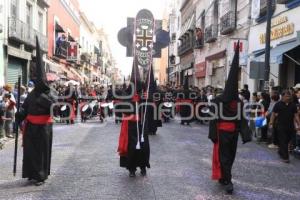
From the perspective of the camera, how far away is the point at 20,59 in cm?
2541

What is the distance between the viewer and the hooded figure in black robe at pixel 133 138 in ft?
26.6

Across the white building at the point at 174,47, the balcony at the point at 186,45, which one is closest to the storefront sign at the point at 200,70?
the balcony at the point at 186,45

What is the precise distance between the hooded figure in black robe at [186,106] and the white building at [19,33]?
26.6 ft

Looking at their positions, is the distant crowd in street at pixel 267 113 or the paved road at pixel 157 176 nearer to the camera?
the paved road at pixel 157 176

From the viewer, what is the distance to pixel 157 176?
8.10m

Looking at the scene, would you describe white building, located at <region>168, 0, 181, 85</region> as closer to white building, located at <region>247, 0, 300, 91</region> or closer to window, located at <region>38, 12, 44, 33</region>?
window, located at <region>38, 12, 44, 33</region>

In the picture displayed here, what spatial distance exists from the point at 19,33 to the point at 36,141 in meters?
16.7

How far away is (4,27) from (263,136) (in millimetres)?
13271

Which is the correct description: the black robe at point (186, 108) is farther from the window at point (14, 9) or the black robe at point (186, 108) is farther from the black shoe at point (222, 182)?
→ the black shoe at point (222, 182)

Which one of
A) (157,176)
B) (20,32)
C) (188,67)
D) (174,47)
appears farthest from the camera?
(174,47)

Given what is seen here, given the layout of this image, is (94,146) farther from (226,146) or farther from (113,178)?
(226,146)

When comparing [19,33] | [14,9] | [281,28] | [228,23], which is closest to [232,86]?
[281,28]

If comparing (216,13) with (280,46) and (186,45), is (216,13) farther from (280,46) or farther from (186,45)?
(280,46)

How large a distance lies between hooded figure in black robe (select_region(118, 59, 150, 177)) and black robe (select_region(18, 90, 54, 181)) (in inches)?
50.9
